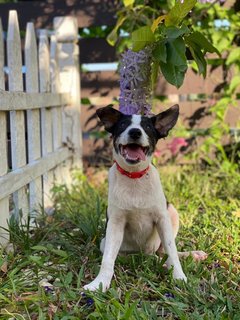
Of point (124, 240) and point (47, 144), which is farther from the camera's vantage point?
point (47, 144)

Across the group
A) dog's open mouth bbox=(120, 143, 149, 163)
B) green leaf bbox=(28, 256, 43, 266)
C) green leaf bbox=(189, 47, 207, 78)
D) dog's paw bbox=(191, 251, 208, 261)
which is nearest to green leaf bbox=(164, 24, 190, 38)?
green leaf bbox=(189, 47, 207, 78)

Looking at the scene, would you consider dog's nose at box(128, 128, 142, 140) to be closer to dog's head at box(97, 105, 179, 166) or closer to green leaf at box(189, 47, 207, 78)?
dog's head at box(97, 105, 179, 166)

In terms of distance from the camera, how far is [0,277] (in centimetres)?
260

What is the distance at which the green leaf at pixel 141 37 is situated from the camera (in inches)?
104

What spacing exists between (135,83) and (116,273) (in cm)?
115

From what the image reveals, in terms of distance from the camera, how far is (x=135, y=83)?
3.06m

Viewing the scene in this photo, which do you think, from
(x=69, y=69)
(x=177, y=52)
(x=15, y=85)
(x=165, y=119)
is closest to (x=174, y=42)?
(x=177, y=52)

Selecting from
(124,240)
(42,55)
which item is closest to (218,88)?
(42,55)

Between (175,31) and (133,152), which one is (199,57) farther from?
(133,152)

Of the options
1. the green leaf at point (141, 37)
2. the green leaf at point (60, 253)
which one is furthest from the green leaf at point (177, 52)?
the green leaf at point (60, 253)

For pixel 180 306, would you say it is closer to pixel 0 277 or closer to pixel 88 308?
pixel 88 308

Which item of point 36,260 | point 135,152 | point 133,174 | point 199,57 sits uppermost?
point 199,57

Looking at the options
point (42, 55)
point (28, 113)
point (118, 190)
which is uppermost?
point (42, 55)

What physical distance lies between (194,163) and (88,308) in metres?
3.29
